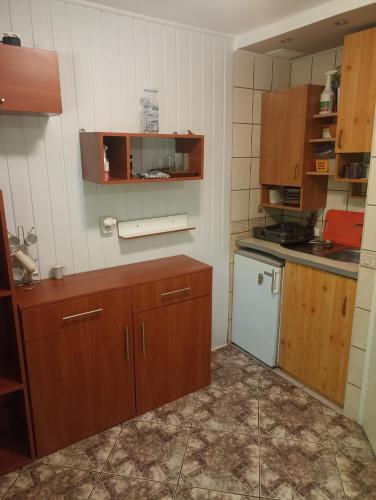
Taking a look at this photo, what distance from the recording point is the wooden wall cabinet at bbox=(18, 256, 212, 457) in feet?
6.08

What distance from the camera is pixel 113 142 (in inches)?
83.9

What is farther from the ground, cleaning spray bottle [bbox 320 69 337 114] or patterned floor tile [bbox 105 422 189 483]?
cleaning spray bottle [bbox 320 69 337 114]

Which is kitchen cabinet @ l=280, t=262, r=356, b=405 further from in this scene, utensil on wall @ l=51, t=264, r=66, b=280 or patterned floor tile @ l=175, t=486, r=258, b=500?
utensil on wall @ l=51, t=264, r=66, b=280

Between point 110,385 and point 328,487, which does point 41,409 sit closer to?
point 110,385

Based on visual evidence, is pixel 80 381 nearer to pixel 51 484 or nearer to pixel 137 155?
pixel 51 484

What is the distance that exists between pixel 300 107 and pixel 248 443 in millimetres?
2133

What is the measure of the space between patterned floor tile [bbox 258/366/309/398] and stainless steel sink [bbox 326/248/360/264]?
0.92m

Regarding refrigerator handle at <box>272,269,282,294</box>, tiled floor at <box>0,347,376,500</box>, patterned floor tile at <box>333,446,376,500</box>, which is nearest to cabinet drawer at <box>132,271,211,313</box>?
refrigerator handle at <box>272,269,282,294</box>

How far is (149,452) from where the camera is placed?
1979mm

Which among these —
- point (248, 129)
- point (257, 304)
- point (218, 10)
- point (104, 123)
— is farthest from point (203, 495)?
point (218, 10)

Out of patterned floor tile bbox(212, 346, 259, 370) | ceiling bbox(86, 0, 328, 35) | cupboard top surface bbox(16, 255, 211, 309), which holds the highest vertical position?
ceiling bbox(86, 0, 328, 35)

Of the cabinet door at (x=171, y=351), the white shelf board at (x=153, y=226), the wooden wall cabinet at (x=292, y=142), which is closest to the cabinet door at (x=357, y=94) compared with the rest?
the wooden wall cabinet at (x=292, y=142)

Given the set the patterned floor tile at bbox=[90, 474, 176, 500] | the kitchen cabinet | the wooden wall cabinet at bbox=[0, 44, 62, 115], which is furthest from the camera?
the kitchen cabinet

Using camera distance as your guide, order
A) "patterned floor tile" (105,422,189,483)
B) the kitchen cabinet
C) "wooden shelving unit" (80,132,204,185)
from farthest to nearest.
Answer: the kitchen cabinet < "wooden shelving unit" (80,132,204,185) < "patterned floor tile" (105,422,189,483)
